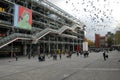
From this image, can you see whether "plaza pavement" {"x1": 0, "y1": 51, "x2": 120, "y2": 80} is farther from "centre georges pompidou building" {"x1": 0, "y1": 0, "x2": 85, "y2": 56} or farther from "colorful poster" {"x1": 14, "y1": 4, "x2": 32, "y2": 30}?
"colorful poster" {"x1": 14, "y1": 4, "x2": 32, "y2": 30}

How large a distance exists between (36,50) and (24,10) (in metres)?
20.6

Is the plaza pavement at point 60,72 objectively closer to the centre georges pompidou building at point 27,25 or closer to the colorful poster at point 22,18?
the centre georges pompidou building at point 27,25

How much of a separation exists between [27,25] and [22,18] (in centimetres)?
381

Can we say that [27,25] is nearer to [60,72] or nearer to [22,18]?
[22,18]

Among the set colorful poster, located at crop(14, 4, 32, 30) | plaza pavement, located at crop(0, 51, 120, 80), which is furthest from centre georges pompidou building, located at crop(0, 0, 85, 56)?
plaza pavement, located at crop(0, 51, 120, 80)

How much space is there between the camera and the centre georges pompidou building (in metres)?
59.4

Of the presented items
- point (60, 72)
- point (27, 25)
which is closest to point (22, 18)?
point (27, 25)

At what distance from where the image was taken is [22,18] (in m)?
62.7

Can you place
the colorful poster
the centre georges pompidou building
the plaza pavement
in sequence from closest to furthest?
the plaza pavement → the centre georges pompidou building → the colorful poster

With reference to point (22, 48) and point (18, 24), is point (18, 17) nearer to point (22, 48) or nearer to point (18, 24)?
point (18, 24)

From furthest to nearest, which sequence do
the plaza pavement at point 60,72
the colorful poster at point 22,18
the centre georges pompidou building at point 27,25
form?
the colorful poster at point 22,18 → the centre georges pompidou building at point 27,25 → the plaza pavement at point 60,72

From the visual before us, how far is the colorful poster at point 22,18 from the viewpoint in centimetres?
5996

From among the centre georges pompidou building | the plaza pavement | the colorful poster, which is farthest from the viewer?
the colorful poster

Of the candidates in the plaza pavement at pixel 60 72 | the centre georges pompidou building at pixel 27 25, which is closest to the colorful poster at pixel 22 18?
the centre georges pompidou building at pixel 27 25
